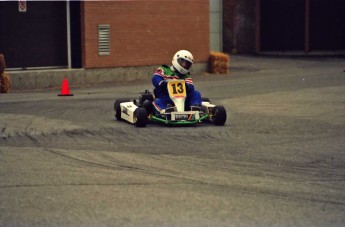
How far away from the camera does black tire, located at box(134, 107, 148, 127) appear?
1365 cm

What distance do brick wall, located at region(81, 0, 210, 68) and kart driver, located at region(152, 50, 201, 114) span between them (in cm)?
1137

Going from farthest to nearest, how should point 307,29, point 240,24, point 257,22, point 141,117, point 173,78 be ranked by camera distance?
point 240,24
point 257,22
point 307,29
point 173,78
point 141,117

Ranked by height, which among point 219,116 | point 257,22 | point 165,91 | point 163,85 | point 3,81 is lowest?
point 3,81

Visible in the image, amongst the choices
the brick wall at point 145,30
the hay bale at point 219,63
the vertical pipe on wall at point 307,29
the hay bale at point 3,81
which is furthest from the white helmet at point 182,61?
the vertical pipe on wall at point 307,29

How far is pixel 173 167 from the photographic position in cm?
968

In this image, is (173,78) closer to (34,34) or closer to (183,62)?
(183,62)

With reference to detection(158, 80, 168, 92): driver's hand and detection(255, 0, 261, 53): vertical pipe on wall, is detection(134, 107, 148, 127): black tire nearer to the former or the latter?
detection(158, 80, 168, 92): driver's hand

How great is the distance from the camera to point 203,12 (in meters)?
29.5

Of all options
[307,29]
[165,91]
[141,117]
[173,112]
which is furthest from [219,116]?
[307,29]

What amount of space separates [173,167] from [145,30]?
18.0 metres

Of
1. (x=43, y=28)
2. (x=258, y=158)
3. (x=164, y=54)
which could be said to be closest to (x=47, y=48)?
(x=43, y=28)

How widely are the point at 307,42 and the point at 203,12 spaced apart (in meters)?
10.1

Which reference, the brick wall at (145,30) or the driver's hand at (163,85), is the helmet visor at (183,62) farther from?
the brick wall at (145,30)

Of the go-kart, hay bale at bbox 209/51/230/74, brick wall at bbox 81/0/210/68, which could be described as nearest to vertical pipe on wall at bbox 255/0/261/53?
brick wall at bbox 81/0/210/68
